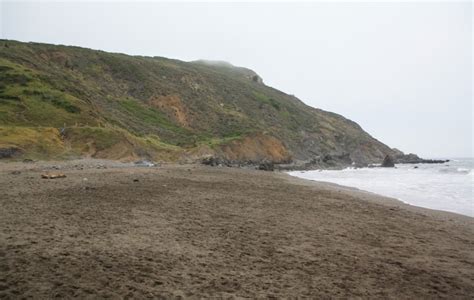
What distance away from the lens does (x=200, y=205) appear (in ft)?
41.4

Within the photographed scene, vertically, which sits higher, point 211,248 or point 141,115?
point 141,115

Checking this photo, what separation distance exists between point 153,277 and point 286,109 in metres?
101

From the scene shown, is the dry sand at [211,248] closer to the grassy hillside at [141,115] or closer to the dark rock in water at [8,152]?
the dark rock in water at [8,152]

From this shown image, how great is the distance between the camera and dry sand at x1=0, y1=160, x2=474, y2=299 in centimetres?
575

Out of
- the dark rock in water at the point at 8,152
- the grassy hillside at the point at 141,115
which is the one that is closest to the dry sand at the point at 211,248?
the dark rock in water at the point at 8,152

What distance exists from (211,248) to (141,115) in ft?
182

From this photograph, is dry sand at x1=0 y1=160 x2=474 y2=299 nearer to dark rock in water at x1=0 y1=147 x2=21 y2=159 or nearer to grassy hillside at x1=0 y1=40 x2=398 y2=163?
dark rock in water at x1=0 y1=147 x2=21 y2=159

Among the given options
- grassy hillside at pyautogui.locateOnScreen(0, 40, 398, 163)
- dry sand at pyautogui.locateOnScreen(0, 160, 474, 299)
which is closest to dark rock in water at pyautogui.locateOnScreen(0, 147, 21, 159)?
grassy hillside at pyautogui.locateOnScreen(0, 40, 398, 163)

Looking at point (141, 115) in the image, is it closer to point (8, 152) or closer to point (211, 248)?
point (8, 152)

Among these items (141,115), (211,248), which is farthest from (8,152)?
(141,115)

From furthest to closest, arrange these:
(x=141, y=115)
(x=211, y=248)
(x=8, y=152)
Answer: (x=141, y=115), (x=8, y=152), (x=211, y=248)

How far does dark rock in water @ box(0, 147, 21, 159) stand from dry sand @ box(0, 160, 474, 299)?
1245 centimetres

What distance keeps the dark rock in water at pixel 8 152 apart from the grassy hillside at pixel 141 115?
9 centimetres

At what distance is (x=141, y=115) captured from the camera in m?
60.8
